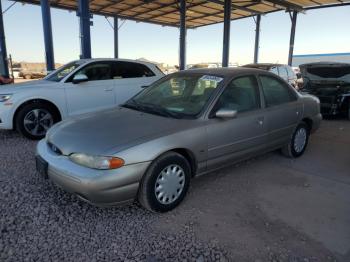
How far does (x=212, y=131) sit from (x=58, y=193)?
6.15ft

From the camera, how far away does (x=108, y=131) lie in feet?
10.0

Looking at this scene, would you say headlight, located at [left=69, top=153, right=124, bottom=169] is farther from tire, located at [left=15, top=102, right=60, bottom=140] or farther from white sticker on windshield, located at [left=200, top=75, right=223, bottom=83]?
tire, located at [left=15, top=102, right=60, bottom=140]

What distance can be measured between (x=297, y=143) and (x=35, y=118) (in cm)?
466

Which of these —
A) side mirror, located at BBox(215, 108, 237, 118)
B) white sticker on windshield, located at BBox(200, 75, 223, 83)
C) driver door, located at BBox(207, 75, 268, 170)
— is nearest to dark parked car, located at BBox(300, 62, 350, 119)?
driver door, located at BBox(207, 75, 268, 170)

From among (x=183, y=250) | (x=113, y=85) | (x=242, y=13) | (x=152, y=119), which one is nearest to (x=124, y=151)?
(x=152, y=119)

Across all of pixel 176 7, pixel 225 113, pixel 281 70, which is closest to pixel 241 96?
pixel 225 113

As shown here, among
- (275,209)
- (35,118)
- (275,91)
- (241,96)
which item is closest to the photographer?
(275,209)

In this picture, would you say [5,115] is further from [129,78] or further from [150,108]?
[150,108]

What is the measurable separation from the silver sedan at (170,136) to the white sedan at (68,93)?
2.20 metres

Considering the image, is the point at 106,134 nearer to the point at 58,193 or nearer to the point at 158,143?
the point at 158,143

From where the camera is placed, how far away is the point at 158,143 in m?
2.88

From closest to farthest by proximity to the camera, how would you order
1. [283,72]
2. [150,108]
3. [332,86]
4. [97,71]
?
[150,108] < [97,71] < [332,86] < [283,72]

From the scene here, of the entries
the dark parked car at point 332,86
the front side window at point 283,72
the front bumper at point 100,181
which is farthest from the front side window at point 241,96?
the front side window at point 283,72

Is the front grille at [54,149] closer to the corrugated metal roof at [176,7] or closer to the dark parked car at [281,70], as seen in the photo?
the dark parked car at [281,70]
